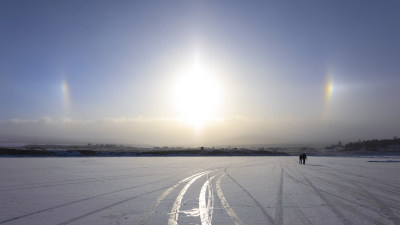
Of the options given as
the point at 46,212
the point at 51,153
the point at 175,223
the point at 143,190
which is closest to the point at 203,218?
the point at 175,223

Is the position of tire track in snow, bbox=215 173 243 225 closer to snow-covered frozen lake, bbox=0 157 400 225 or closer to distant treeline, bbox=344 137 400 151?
snow-covered frozen lake, bbox=0 157 400 225

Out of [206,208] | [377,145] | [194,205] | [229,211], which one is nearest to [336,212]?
[229,211]

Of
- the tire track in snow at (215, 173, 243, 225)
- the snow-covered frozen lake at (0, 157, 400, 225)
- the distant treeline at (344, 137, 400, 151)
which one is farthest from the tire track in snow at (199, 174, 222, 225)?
the distant treeline at (344, 137, 400, 151)

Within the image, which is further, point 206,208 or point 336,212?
point 206,208

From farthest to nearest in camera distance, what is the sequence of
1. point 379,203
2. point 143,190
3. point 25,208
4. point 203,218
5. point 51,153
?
point 51,153 → point 143,190 → point 379,203 → point 25,208 → point 203,218

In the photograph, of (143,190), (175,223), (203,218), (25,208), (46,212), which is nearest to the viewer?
(175,223)

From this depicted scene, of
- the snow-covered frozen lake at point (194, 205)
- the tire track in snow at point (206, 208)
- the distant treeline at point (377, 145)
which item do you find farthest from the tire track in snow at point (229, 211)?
the distant treeline at point (377, 145)

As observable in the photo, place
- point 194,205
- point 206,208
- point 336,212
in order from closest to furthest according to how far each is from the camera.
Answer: point 336,212, point 206,208, point 194,205

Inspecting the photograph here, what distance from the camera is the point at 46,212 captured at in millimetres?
8344

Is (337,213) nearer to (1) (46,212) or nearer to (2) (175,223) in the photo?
(2) (175,223)

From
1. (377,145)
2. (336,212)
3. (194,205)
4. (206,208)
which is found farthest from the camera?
(377,145)

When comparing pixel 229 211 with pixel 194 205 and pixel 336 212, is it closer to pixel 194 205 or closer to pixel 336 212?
pixel 194 205

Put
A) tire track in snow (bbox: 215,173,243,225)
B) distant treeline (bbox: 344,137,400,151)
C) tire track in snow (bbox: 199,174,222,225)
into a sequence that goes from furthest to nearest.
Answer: distant treeline (bbox: 344,137,400,151) < tire track in snow (bbox: 199,174,222,225) < tire track in snow (bbox: 215,173,243,225)

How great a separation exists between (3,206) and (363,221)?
35.7 ft
